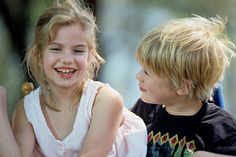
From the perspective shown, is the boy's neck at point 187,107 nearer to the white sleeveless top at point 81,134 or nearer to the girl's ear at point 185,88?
the girl's ear at point 185,88

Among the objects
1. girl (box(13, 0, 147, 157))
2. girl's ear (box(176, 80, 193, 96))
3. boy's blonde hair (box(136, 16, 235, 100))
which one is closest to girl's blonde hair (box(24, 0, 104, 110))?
girl (box(13, 0, 147, 157))

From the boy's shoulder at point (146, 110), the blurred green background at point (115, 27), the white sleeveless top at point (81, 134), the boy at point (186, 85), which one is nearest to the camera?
the boy at point (186, 85)

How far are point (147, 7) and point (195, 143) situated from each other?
50.5 inches

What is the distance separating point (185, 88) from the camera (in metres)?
1.81

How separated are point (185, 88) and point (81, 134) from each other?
37 cm

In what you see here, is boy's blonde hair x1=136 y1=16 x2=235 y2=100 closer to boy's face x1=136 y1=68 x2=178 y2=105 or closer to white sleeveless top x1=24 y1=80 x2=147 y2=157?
boy's face x1=136 y1=68 x2=178 y2=105

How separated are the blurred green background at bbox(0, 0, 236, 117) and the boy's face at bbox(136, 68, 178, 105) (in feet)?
2.70

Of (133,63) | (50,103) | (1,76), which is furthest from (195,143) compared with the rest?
(1,76)

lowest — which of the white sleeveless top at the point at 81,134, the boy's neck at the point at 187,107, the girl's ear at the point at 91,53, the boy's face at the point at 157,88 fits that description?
the white sleeveless top at the point at 81,134

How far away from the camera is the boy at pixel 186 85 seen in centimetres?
176

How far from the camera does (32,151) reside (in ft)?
6.16

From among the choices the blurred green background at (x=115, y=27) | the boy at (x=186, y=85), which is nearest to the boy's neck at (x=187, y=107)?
the boy at (x=186, y=85)

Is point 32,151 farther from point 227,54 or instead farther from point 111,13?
point 111,13

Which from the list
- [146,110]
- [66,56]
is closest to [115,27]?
[146,110]
